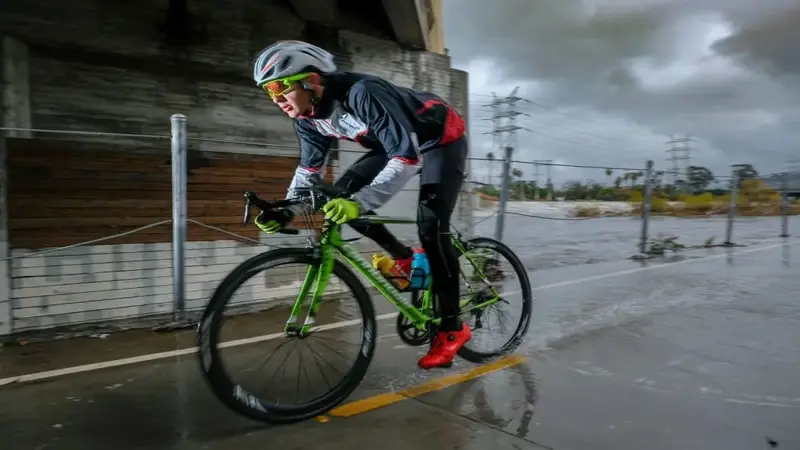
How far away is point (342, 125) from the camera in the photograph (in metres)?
3.28

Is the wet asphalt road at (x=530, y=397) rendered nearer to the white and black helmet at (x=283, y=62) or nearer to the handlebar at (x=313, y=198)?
the handlebar at (x=313, y=198)

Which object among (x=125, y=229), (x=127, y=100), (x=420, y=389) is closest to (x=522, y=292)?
(x=420, y=389)

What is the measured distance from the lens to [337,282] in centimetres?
327

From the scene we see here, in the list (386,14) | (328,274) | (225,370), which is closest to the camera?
(225,370)

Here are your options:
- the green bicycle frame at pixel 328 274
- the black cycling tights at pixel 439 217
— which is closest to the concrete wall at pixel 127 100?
the black cycling tights at pixel 439 217

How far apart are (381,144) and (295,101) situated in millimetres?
566

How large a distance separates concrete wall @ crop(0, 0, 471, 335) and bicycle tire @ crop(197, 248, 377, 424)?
3.56ft

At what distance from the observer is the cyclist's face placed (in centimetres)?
302

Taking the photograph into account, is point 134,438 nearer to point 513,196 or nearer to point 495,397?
point 495,397

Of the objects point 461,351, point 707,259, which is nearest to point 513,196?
point 707,259

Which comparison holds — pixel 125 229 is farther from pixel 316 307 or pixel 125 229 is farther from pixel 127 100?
pixel 316 307

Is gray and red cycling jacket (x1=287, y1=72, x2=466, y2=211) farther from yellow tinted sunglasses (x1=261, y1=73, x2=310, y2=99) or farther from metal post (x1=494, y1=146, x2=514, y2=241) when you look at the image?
metal post (x1=494, y1=146, x2=514, y2=241)

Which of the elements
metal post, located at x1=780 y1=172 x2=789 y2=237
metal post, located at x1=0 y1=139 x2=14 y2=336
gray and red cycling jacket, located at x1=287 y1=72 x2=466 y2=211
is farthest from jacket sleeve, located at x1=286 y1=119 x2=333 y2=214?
metal post, located at x1=780 y1=172 x2=789 y2=237

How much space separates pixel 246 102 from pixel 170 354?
123 inches
